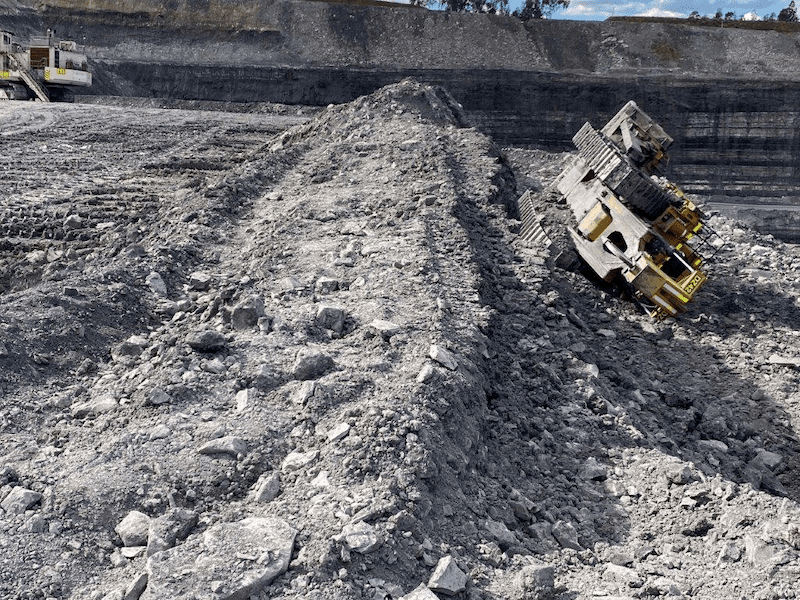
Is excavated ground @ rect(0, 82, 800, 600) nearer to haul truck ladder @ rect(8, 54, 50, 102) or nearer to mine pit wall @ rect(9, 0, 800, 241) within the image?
haul truck ladder @ rect(8, 54, 50, 102)

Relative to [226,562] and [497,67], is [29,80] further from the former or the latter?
[226,562]

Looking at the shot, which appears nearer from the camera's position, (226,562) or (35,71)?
(226,562)

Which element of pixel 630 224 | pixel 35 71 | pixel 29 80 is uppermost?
pixel 630 224

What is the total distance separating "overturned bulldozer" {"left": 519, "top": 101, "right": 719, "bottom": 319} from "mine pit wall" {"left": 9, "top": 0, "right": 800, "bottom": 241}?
47.9 ft

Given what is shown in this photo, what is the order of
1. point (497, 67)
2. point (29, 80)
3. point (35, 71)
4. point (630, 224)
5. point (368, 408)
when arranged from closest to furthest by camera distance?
point (368, 408) → point (630, 224) → point (29, 80) → point (35, 71) → point (497, 67)

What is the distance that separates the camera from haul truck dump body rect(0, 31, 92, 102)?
19.9 m

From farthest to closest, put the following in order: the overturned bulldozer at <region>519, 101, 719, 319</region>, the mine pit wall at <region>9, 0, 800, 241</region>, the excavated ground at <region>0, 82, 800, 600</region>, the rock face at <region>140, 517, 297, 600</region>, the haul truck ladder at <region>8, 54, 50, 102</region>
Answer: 1. the mine pit wall at <region>9, 0, 800, 241</region>
2. the haul truck ladder at <region>8, 54, 50, 102</region>
3. the overturned bulldozer at <region>519, 101, 719, 319</region>
4. the excavated ground at <region>0, 82, 800, 600</region>
5. the rock face at <region>140, 517, 297, 600</region>

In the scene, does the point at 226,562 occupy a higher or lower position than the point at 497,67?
higher

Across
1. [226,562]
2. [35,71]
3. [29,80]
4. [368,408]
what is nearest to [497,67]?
[35,71]

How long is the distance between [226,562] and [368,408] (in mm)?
1177

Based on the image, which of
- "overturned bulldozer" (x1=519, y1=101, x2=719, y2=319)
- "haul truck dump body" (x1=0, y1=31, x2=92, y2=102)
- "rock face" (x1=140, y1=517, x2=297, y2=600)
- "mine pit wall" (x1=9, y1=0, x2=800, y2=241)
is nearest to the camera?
"rock face" (x1=140, y1=517, x2=297, y2=600)

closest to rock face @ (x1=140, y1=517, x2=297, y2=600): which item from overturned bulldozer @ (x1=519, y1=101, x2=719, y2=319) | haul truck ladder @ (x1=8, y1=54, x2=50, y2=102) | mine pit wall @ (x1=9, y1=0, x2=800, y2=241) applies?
overturned bulldozer @ (x1=519, y1=101, x2=719, y2=319)

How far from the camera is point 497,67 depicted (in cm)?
3181

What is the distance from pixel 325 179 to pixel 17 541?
6.55 metres
